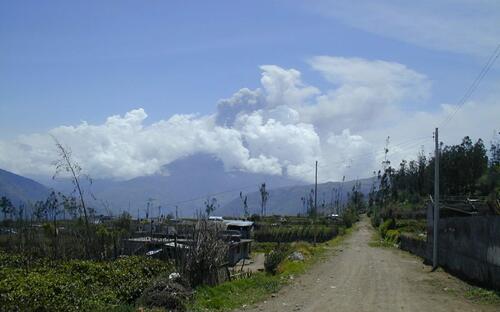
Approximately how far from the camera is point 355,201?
13788 centimetres

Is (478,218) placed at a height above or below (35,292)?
above

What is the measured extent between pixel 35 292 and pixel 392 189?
101 meters

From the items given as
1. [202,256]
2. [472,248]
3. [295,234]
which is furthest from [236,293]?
[295,234]

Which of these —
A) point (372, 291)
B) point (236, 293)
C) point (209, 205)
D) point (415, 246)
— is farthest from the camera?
point (209, 205)

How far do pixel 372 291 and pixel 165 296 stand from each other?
7.98 metres

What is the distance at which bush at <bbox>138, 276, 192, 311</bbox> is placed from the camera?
15627mm

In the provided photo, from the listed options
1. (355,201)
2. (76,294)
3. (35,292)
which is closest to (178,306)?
(76,294)

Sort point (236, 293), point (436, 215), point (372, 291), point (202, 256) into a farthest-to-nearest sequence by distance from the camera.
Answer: point (436, 215) → point (202, 256) → point (372, 291) → point (236, 293)

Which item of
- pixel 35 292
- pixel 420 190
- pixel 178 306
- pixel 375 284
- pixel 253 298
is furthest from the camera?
pixel 420 190

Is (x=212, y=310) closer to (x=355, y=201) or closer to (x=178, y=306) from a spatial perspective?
(x=178, y=306)

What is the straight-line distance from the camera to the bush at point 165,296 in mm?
15627

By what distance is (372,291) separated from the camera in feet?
66.3

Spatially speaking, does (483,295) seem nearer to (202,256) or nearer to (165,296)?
(202,256)

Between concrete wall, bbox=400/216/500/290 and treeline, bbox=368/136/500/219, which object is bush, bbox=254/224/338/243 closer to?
treeline, bbox=368/136/500/219
